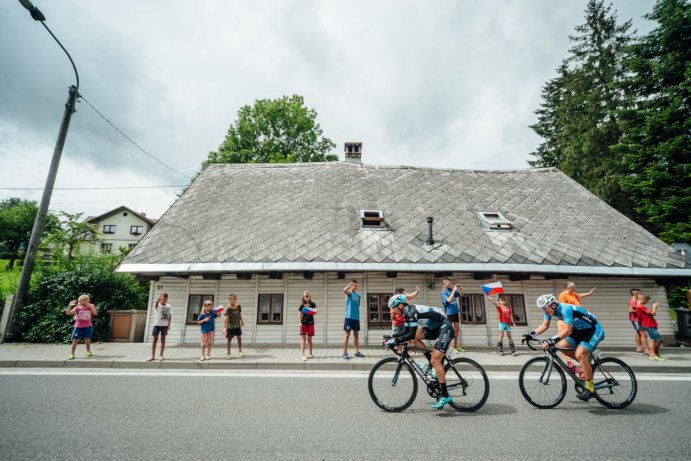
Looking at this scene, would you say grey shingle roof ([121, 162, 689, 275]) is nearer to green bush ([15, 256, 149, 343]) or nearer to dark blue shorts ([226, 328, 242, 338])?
green bush ([15, 256, 149, 343])

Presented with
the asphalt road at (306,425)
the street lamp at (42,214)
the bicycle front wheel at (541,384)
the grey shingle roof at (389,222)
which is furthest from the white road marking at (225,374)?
the street lamp at (42,214)

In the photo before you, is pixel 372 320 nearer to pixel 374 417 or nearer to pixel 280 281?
pixel 280 281

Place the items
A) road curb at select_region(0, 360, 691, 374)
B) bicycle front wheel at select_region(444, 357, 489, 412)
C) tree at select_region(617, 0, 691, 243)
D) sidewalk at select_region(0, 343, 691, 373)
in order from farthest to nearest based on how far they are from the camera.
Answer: tree at select_region(617, 0, 691, 243) < sidewalk at select_region(0, 343, 691, 373) < road curb at select_region(0, 360, 691, 374) < bicycle front wheel at select_region(444, 357, 489, 412)

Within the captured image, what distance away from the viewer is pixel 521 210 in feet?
45.2

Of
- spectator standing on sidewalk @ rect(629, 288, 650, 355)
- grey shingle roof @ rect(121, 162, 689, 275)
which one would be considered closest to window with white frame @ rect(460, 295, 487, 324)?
grey shingle roof @ rect(121, 162, 689, 275)

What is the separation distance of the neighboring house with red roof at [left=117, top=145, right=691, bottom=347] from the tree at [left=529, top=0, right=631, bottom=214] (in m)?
8.69

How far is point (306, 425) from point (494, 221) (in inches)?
454

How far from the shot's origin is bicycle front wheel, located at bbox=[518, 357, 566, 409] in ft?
15.7

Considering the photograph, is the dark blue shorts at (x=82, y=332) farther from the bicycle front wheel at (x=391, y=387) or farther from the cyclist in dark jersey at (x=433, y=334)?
the cyclist in dark jersey at (x=433, y=334)

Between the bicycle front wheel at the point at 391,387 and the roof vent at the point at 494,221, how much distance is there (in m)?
9.48

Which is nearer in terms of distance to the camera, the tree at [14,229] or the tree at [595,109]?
the tree at [595,109]

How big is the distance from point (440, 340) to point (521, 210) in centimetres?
1155

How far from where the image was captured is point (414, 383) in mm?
4723

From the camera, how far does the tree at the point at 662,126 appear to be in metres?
16.2
